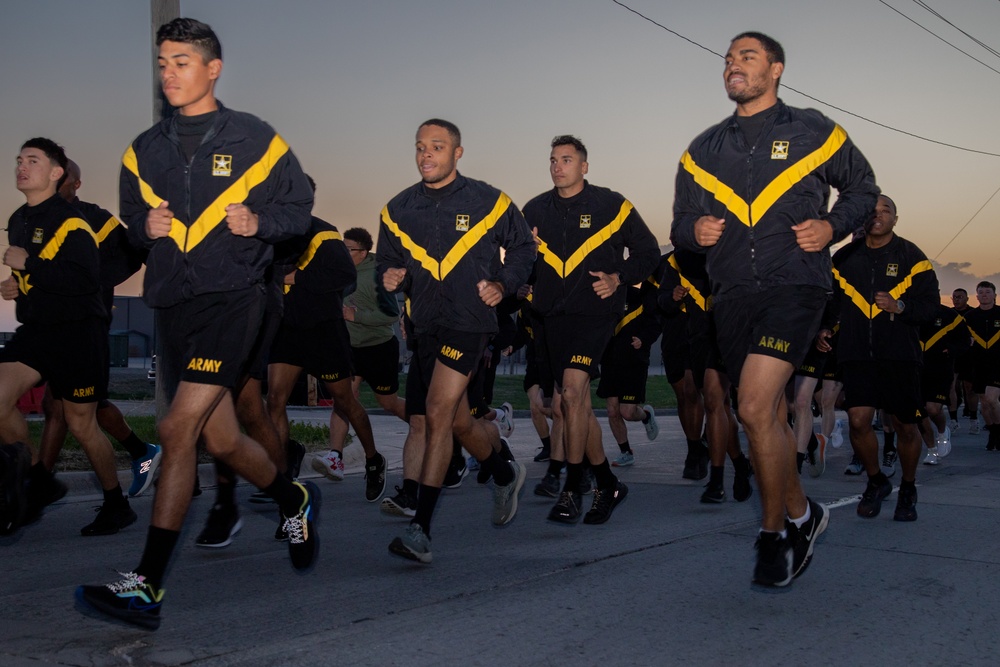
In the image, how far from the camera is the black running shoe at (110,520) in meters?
6.23

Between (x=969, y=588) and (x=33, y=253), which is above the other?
(x=33, y=253)

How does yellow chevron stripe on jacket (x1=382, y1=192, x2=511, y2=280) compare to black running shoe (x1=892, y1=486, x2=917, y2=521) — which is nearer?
yellow chevron stripe on jacket (x1=382, y1=192, x2=511, y2=280)

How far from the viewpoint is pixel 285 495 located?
192 inches

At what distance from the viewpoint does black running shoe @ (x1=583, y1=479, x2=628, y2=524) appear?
663 centimetres

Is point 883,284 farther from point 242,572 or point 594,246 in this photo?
point 242,572

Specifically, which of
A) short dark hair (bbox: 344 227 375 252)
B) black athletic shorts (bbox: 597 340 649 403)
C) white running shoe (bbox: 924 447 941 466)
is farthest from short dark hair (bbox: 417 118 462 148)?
white running shoe (bbox: 924 447 941 466)

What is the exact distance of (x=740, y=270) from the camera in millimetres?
4934

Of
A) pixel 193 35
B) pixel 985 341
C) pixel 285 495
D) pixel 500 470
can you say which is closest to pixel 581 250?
pixel 500 470

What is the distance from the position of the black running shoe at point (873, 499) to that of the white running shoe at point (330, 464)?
3649 millimetres

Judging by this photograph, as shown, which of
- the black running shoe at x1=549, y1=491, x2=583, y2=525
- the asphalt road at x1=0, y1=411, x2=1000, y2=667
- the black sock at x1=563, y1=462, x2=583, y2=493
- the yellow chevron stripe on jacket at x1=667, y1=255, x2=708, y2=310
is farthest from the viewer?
the yellow chevron stripe on jacket at x1=667, y1=255, x2=708, y2=310

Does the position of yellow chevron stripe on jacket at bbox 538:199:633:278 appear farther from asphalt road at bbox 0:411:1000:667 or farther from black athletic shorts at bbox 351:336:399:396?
black athletic shorts at bbox 351:336:399:396

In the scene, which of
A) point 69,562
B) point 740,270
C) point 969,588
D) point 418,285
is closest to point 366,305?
point 418,285

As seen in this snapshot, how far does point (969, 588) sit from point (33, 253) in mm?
4846

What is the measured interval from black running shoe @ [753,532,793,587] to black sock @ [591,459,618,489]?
83.9 inches
